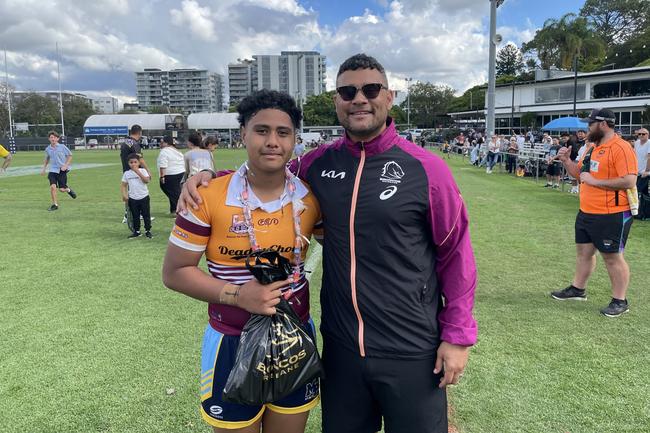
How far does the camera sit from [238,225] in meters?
1.92

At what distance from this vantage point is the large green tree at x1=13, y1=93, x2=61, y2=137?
90.8 metres

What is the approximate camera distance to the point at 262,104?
6.50ft

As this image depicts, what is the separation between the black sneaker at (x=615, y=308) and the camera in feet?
15.7

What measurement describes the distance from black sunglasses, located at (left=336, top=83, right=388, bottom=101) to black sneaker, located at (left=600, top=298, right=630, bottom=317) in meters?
4.11

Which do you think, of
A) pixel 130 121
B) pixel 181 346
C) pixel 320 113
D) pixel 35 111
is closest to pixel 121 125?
pixel 130 121

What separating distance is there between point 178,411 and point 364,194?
223 centimetres

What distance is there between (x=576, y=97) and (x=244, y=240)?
56.7 m

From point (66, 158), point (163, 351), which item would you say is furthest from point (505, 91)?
point (163, 351)

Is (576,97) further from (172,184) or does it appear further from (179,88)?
(179,88)

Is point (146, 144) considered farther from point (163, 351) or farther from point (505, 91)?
point (163, 351)

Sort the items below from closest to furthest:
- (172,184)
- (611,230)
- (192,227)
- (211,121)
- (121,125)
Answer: (192,227) → (611,230) → (172,184) → (121,125) → (211,121)

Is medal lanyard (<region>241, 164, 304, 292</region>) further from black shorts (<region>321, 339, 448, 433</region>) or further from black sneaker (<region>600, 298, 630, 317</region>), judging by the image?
black sneaker (<region>600, 298, 630, 317</region>)

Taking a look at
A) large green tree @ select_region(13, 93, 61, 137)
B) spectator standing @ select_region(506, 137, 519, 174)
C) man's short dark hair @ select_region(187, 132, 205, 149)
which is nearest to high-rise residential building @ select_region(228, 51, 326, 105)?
large green tree @ select_region(13, 93, 61, 137)

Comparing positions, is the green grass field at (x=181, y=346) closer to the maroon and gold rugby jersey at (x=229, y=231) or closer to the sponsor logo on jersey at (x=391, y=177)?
the maroon and gold rugby jersey at (x=229, y=231)
